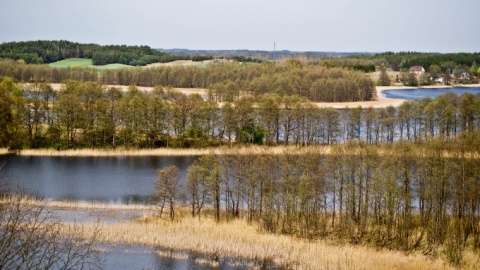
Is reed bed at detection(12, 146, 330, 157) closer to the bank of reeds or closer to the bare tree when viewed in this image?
the bank of reeds

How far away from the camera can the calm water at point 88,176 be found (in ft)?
120

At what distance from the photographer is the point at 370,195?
3045cm

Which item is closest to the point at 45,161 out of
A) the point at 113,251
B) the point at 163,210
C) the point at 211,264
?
the point at 163,210

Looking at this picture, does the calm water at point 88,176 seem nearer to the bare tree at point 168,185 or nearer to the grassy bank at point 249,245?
the bare tree at point 168,185

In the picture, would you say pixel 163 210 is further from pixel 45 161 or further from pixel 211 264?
pixel 45 161

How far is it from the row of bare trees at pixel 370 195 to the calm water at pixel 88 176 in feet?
22.7

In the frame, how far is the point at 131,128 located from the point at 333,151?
27399mm

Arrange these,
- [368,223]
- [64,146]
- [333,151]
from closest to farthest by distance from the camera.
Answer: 1. [368,223]
2. [333,151]
3. [64,146]

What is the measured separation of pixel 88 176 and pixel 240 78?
61438 mm

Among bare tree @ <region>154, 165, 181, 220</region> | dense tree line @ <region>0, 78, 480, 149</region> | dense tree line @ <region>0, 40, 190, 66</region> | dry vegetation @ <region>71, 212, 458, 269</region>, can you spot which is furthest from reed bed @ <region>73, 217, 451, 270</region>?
dense tree line @ <region>0, 40, 190, 66</region>

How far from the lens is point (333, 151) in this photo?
31.4m

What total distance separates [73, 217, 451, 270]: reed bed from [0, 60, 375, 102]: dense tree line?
2156 inches

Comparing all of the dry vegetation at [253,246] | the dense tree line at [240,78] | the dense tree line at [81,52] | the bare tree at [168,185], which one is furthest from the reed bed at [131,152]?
the dense tree line at [81,52]

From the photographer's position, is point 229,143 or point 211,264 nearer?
point 211,264
